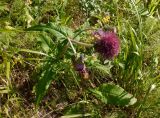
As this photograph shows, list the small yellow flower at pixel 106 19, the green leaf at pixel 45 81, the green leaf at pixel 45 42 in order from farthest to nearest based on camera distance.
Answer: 1. the small yellow flower at pixel 106 19
2. the green leaf at pixel 45 42
3. the green leaf at pixel 45 81

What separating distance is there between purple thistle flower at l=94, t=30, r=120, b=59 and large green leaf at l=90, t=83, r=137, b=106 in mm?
246

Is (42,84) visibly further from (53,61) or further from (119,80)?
(119,80)

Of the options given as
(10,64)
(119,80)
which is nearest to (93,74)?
(119,80)

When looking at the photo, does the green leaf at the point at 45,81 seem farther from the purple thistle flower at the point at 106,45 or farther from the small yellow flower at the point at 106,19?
the small yellow flower at the point at 106,19

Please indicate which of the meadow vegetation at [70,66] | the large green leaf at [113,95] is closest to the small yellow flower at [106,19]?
the meadow vegetation at [70,66]

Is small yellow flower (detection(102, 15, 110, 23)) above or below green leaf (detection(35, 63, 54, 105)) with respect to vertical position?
above

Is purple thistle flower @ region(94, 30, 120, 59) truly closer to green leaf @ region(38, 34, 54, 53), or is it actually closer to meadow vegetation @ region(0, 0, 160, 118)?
meadow vegetation @ region(0, 0, 160, 118)

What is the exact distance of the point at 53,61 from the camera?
5.85ft

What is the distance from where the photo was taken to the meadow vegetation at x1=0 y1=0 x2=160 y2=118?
1.80 meters

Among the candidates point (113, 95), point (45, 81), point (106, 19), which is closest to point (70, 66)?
point (45, 81)

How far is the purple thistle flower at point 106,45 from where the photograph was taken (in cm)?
175

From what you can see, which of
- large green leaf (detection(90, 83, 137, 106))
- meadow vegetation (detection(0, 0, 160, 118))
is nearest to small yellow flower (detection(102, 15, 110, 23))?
meadow vegetation (detection(0, 0, 160, 118))

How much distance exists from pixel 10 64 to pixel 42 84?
28 cm

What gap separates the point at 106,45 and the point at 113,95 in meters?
0.32
